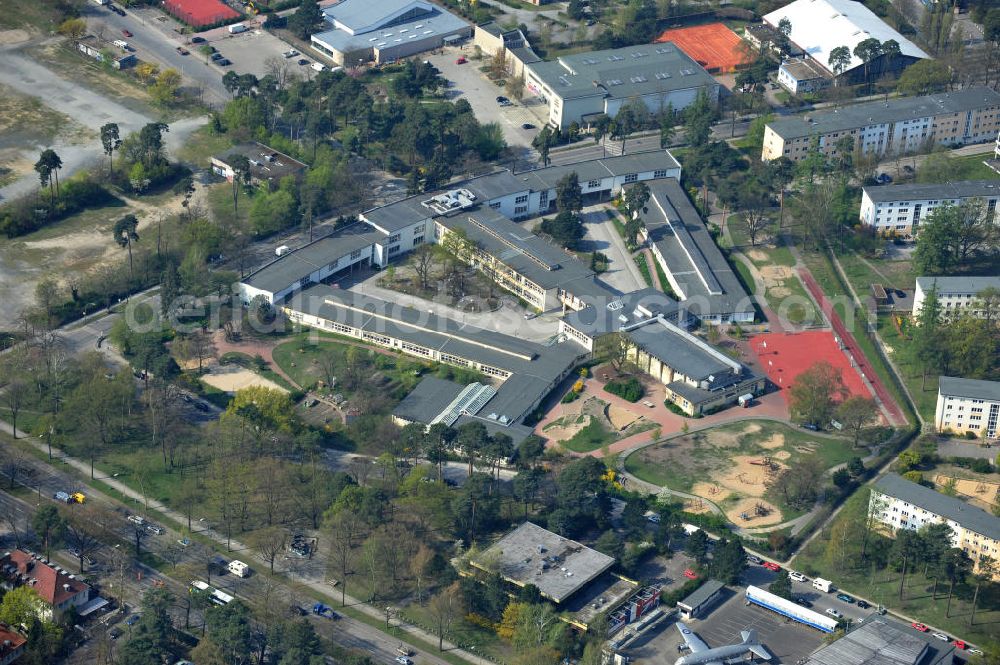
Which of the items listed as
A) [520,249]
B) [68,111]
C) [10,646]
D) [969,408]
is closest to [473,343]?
[520,249]

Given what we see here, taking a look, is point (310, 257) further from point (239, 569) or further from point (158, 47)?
point (158, 47)

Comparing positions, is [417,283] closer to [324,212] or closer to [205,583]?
[324,212]

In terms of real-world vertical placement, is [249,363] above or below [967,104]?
below

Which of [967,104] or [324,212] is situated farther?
[967,104]

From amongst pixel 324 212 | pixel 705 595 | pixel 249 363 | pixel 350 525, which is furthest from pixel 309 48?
pixel 705 595

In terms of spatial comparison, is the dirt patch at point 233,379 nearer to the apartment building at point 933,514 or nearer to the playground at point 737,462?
the playground at point 737,462
